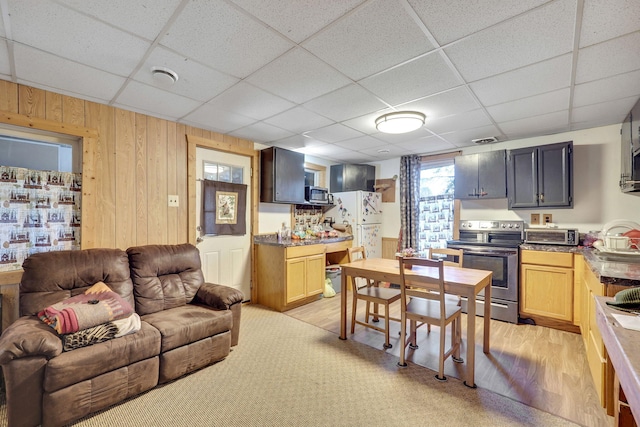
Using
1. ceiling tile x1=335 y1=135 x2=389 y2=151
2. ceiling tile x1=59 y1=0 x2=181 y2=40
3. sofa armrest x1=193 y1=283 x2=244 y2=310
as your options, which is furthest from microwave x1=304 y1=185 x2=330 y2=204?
ceiling tile x1=59 y1=0 x2=181 y2=40

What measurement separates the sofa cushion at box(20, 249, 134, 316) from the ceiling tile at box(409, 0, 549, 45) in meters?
3.00

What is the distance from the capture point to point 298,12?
5.01ft

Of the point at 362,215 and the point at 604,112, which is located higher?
the point at 604,112

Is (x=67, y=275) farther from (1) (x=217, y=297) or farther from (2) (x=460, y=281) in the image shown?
(2) (x=460, y=281)

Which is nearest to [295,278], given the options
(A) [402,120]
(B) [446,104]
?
(A) [402,120]

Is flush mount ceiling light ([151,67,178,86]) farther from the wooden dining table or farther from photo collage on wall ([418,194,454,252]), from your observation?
photo collage on wall ([418,194,454,252])

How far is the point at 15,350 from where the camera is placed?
5.22 ft

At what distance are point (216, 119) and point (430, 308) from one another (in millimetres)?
3019

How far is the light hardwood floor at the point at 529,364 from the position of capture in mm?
1901

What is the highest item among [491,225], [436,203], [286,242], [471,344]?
[436,203]

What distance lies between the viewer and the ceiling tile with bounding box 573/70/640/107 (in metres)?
2.21

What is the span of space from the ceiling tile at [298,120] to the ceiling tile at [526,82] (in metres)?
1.55

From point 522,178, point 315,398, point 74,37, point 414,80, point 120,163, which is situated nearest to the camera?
point 74,37

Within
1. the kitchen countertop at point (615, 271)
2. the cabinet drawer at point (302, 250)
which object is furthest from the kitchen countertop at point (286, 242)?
the kitchen countertop at point (615, 271)
